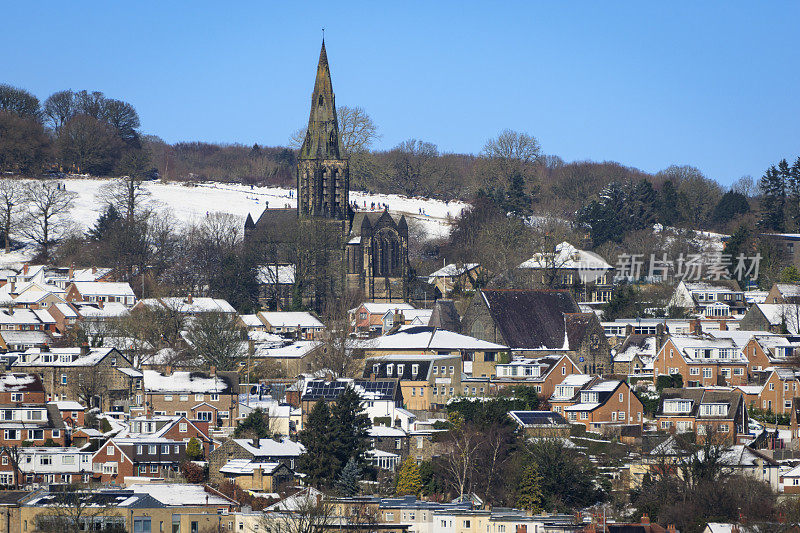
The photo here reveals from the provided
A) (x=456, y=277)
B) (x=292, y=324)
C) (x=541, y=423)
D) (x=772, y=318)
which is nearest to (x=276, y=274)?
(x=292, y=324)

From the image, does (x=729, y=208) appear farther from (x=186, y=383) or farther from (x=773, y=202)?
(x=186, y=383)

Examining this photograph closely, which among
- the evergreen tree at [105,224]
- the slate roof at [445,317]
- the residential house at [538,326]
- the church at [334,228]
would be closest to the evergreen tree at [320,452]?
the residential house at [538,326]

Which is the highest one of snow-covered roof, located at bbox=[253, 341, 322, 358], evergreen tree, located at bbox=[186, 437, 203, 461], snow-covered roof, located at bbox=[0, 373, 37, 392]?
snow-covered roof, located at bbox=[253, 341, 322, 358]

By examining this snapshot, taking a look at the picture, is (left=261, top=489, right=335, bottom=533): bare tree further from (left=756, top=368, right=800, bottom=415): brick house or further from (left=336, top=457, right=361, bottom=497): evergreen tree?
(left=756, top=368, right=800, bottom=415): brick house

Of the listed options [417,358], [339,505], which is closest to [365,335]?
[417,358]

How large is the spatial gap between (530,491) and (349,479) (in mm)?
6527

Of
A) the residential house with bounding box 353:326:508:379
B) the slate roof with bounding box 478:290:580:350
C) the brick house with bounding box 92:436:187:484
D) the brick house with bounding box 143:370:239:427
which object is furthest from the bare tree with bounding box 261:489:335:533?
the slate roof with bounding box 478:290:580:350

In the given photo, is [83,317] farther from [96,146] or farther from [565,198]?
[565,198]

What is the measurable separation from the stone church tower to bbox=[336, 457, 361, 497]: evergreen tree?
160ft

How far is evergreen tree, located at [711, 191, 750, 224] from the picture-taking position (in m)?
136

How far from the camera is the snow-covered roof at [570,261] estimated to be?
107125 millimetres

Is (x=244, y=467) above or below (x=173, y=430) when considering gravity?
below

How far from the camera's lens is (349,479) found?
212ft

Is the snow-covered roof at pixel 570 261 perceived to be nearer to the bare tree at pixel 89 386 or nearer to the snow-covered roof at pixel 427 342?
the snow-covered roof at pixel 427 342
